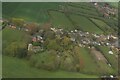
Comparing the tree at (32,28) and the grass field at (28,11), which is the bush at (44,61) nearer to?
the tree at (32,28)

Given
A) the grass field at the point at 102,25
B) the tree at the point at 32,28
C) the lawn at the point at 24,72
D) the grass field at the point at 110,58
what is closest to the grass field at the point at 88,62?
the lawn at the point at 24,72

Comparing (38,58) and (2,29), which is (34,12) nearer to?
(2,29)

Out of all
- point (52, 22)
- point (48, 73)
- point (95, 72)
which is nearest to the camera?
point (48, 73)

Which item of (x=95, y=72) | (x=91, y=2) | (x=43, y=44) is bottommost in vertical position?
(x=95, y=72)

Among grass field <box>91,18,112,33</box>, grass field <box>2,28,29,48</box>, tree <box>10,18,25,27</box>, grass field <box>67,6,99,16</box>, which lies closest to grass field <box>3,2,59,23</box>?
tree <box>10,18,25,27</box>

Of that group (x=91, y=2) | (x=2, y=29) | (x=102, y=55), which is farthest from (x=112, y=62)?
(x=91, y=2)

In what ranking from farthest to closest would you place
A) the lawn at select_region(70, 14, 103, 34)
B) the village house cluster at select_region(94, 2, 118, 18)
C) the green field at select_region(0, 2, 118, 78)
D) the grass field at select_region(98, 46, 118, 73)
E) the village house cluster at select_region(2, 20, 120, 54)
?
1. the village house cluster at select_region(94, 2, 118, 18)
2. the lawn at select_region(70, 14, 103, 34)
3. the village house cluster at select_region(2, 20, 120, 54)
4. the grass field at select_region(98, 46, 118, 73)
5. the green field at select_region(0, 2, 118, 78)

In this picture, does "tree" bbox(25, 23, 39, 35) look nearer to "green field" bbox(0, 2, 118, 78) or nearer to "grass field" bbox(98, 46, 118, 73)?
"green field" bbox(0, 2, 118, 78)
